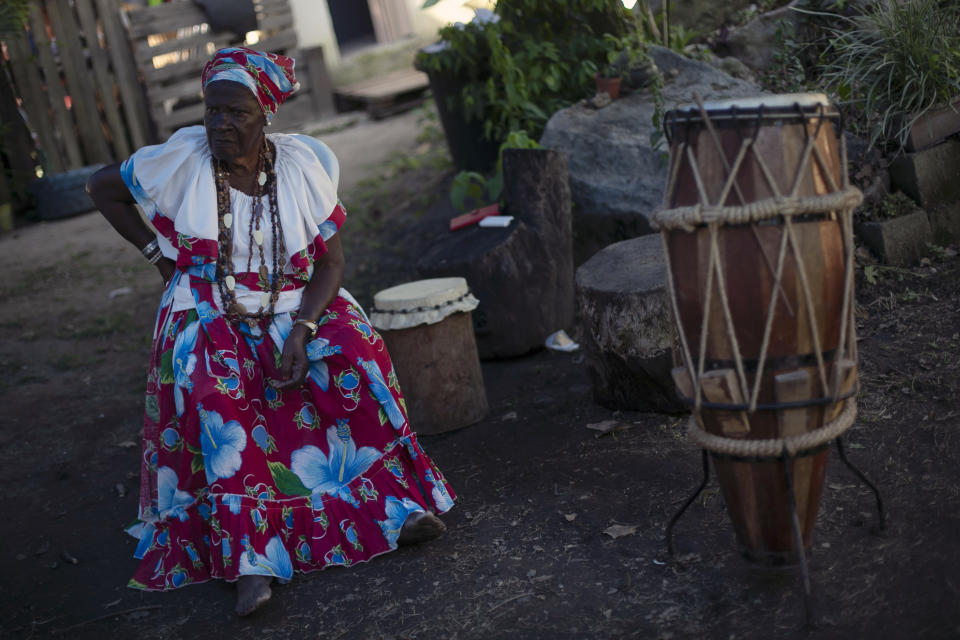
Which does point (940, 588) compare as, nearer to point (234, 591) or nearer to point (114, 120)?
point (234, 591)

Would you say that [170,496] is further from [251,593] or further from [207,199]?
[207,199]

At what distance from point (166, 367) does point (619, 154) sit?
3.09m

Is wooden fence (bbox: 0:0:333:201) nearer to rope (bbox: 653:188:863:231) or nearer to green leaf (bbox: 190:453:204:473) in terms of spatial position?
green leaf (bbox: 190:453:204:473)

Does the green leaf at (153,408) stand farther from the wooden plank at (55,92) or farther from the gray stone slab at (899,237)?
the wooden plank at (55,92)

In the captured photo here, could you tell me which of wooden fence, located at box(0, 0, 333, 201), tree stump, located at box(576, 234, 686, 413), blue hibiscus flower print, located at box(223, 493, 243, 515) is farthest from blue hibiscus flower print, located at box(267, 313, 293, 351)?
wooden fence, located at box(0, 0, 333, 201)

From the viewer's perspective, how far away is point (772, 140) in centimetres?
226

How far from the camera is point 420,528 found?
311cm

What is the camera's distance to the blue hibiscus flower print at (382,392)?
3.12 metres

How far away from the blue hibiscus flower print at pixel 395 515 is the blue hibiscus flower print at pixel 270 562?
1.08 feet

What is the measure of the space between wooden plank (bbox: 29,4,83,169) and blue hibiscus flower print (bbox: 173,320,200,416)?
7724mm

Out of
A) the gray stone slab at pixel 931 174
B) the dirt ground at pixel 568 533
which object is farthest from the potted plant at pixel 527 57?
the gray stone slab at pixel 931 174

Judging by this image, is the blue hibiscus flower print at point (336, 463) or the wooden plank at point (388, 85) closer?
the blue hibiscus flower print at point (336, 463)

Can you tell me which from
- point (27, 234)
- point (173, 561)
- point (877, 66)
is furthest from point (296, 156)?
point (27, 234)

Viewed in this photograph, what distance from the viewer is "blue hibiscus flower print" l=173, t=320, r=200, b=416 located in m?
2.98
